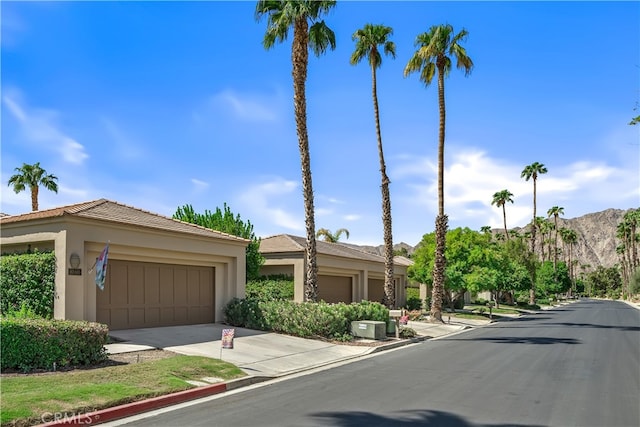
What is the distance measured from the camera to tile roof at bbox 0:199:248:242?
56.8 feet

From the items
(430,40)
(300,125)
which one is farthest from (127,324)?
(430,40)

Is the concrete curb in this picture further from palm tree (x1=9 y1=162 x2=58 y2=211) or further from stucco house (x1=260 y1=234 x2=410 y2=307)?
palm tree (x1=9 y1=162 x2=58 y2=211)

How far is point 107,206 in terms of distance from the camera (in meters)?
20.4

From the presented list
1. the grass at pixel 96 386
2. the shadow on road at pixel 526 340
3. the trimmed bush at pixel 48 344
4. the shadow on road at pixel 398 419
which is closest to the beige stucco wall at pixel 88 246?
the trimmed bush at pixel 48 344

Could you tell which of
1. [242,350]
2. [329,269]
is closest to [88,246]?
[242,350]

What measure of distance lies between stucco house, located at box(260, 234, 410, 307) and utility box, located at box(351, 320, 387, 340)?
9876 mm

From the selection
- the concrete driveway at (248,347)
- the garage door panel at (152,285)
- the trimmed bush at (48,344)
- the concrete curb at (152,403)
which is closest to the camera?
the concrete curb at (152,403)

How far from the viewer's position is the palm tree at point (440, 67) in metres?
33.1

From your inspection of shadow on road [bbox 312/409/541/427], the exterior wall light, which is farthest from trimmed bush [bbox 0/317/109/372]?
shadow on road [bbox 312/409/541/427]

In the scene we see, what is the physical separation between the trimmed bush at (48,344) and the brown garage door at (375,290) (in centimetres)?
3270

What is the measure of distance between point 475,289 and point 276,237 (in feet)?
45.7

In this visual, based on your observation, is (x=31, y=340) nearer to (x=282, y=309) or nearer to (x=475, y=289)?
(x=282, y=309)

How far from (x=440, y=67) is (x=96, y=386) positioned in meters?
28.1

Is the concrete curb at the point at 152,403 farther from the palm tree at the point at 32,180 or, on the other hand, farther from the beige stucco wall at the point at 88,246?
the palm tree at the point at 32,180
